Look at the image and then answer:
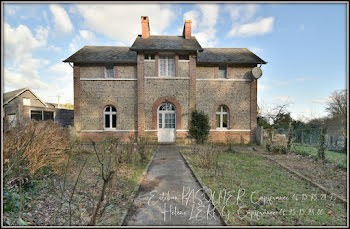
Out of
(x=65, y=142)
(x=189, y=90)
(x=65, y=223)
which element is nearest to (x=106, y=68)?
(x=189, y=90)

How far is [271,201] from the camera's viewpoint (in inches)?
140

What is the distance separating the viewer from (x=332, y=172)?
19.3 ft

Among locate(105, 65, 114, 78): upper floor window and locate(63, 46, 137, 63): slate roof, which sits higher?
locate(63, 46, 137, 63): slate roof

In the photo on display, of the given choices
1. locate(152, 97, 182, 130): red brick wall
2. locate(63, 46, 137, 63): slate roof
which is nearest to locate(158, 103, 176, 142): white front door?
locate(152, 97, 182, 130): red brick wall

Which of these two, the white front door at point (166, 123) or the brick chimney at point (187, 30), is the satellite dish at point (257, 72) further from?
the white front door at point (166, 123)

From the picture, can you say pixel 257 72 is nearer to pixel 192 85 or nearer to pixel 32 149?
pixel 192 85

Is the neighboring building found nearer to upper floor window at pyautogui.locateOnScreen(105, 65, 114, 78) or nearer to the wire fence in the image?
upper floor window at pyautogui.locateOnScreen(105, 65, 114, 78)

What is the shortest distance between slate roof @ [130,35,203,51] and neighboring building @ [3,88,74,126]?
7.38m

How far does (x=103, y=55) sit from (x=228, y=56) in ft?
31.7

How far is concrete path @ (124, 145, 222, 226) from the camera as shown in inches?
112

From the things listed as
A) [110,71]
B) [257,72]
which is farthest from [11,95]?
[257,72]

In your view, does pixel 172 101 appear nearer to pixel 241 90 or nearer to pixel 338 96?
pixel 241 90

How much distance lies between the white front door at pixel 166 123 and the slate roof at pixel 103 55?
412 centimetres

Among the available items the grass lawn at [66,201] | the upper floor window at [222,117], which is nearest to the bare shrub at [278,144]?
the upper floor window at [222,117]
